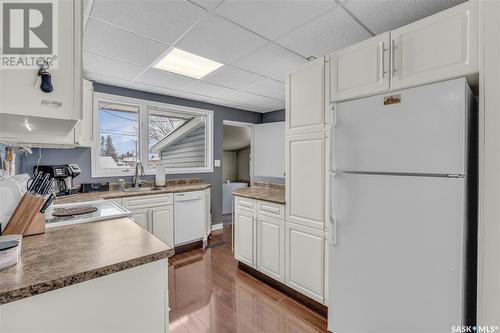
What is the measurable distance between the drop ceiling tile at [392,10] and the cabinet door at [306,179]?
90 centimetres

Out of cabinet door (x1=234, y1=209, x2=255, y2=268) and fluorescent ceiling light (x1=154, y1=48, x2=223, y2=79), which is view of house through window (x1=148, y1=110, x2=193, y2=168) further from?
cabinet door (x1=234, y1=209, x2=255, y2=268)

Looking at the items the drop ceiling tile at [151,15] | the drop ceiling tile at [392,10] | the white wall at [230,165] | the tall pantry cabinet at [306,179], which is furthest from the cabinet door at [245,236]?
the white wall at [230,165]

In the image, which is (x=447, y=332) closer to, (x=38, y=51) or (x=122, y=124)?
(x=38, y=51)

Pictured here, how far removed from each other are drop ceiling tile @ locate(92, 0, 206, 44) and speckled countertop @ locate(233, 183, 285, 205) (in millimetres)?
1673

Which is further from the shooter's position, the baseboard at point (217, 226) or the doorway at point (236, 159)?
the doorway at point (236, 159)

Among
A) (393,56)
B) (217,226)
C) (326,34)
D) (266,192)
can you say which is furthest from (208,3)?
(217,226)

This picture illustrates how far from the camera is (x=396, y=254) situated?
135 centimetres

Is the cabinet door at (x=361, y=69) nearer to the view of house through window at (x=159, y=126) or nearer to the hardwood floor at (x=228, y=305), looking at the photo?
the hardwood floor at (x=228, y=305)

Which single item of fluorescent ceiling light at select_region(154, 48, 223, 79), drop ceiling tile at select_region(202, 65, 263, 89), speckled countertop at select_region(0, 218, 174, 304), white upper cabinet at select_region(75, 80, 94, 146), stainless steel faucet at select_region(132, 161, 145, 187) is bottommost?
speckled countertop at select_region(0, 218, 174, 304)

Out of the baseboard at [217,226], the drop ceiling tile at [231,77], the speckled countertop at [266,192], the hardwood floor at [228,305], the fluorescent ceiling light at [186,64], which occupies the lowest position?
the hardwood floor at [228,305]

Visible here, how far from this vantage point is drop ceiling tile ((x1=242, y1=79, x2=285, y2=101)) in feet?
10.4

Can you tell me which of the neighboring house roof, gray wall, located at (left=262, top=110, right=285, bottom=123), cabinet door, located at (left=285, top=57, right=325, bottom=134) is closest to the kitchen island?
cabinet door, located at (left=285, top=57, right=325, bottom=134)

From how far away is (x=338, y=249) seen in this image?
1628 millimetres

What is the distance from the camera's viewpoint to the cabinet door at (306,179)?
6.31 ft
